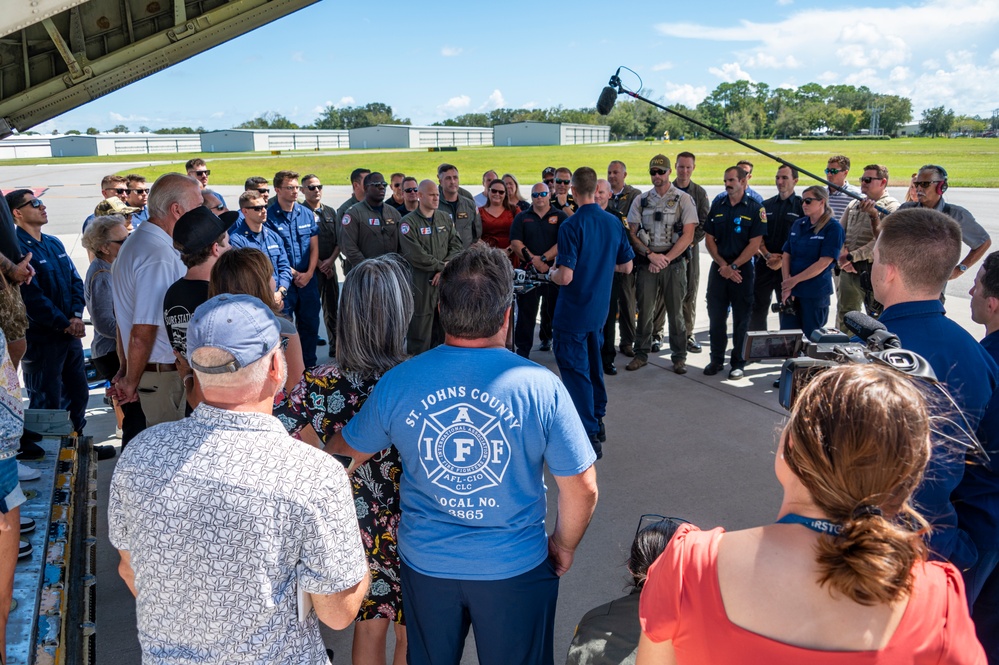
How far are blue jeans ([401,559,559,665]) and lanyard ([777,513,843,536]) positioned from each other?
108 centimetres

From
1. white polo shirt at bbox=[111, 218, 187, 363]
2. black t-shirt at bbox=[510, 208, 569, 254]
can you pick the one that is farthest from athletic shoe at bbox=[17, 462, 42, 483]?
black t-shirt at bbox=[510, 208, 569, 254]

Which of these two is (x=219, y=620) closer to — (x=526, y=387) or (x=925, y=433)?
(x=526, y=387)

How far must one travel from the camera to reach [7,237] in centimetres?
461

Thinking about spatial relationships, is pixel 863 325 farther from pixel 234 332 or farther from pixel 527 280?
pixel 527 280

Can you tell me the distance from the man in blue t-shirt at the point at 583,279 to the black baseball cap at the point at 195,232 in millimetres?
2457

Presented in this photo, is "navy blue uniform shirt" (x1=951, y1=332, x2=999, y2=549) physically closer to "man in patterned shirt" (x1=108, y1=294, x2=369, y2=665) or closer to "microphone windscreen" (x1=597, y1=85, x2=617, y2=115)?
"man in patterned shirt" (x1=108, y1=294, x2=369, y2=665)

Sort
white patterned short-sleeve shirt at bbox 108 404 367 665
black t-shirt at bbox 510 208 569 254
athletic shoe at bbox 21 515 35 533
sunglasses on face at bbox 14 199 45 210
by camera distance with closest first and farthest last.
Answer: white patterned short-sleeve shirt at bbox 108 404 367 665 < athletic shoe at bbox 21 515 35 533 < sunglasses on face at bbox 14 199 45 210 < black t-shirt at bbox 510 208 569 254

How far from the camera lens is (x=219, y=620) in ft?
5.29

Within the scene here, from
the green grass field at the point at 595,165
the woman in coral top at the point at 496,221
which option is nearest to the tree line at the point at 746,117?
the green grass field at the point at 595,165

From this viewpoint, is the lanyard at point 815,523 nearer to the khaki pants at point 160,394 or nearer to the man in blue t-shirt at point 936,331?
the man in blue t-shirt at point 936,331

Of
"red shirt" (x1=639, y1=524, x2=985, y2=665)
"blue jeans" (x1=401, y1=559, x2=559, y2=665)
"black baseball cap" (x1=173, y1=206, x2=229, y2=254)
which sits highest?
"black baseball cap" (x1=173, y1=206, x2=229, y2=254)

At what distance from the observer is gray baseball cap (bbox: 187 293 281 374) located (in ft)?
5.64

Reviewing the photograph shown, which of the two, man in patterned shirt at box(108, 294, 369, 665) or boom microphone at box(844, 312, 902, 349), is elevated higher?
boom microphone at box(844, 312, 902, 349)

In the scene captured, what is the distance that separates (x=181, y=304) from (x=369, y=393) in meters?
1.46
